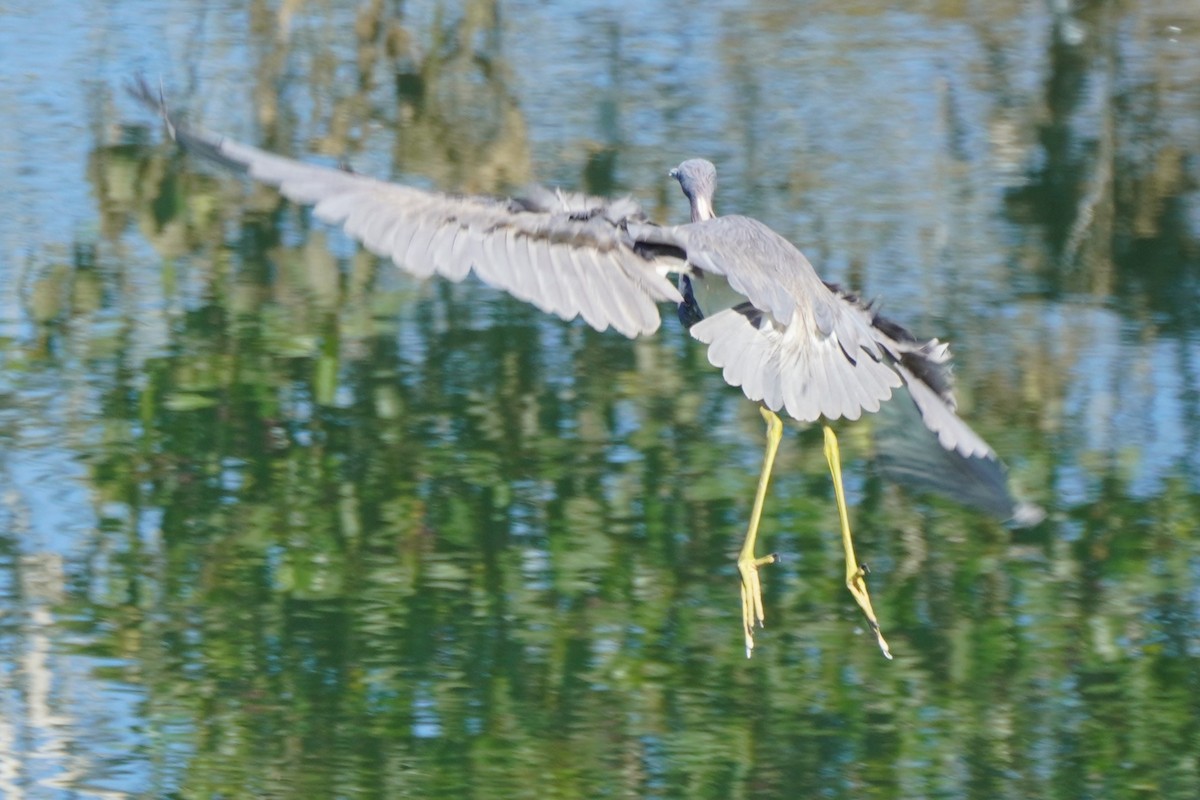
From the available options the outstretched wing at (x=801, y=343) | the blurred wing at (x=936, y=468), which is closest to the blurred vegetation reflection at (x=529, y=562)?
the blurred wing at (x=936, y=468)

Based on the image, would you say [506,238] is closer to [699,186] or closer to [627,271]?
[627,271]

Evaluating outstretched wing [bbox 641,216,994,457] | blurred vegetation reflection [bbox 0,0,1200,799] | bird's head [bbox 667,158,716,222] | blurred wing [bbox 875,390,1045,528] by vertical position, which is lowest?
blurred vegetation reflection [bbox 0,0,1200,799]

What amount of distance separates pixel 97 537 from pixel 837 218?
419 centimetres

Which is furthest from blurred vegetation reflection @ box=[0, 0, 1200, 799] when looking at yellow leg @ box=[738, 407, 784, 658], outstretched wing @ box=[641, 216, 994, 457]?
outstretched wing @ box=[641, 216, 994, 457]

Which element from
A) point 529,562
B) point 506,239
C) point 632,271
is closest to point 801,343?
point 632,271

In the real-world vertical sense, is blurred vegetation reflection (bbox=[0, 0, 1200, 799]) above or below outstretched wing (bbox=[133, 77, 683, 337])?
below

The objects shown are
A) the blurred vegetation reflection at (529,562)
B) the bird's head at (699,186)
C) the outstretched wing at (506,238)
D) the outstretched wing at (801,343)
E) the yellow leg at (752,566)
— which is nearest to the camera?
the outstretched wing at (506,238)

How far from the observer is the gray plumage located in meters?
4.72

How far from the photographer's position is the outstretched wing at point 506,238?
469cm

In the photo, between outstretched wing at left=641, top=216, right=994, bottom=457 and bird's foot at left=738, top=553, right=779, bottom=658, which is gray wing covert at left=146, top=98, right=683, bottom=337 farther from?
bird's foot at left=738, top=553, right=779, bottom=658

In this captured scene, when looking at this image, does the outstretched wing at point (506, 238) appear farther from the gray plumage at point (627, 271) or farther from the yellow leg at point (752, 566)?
the yellow leg at point (752, 566)

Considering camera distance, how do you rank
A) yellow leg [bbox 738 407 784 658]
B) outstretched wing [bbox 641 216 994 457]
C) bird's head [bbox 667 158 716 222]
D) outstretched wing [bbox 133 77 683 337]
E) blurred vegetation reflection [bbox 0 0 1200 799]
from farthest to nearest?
bird's head [bbox 667 158 716 222], blurred vegetation reflection [bbox 0 0 1200 799], yellow leg [bbox 738 407 784 658], outstretched wing [bbox 641 216 994 457], outstretched wing [bbox 133 77 683 337]

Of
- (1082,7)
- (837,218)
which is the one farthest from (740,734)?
(1082,7)

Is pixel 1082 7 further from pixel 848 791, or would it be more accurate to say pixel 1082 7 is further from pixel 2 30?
pixel 848 791
